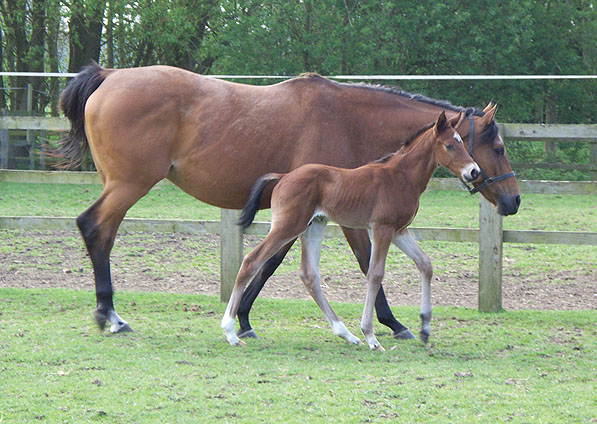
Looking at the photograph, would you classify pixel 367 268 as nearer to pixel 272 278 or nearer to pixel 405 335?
pixel 405 335

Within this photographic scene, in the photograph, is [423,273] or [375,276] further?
[423,273]

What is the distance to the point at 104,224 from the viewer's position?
5535 mm

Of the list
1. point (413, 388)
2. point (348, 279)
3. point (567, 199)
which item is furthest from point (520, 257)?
point (567, 199)

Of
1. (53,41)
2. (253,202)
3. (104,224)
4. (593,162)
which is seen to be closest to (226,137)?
(253,202)

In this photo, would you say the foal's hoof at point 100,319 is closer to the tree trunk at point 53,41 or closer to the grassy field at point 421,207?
the grassy field at point 421,207

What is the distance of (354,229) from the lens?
5.61 meters

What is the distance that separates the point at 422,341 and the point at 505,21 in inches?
543

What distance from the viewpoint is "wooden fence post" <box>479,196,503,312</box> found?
6.27 metres

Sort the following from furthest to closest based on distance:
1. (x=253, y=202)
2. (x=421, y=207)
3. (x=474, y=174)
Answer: (x=421, y=207)
(x=253, y=202)
(x=474, y=174)

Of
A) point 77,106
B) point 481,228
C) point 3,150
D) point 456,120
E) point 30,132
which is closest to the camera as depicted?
point 456,120

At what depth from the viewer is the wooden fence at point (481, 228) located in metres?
6.27

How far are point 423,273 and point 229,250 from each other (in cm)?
198

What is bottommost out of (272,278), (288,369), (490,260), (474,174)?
(272,278)

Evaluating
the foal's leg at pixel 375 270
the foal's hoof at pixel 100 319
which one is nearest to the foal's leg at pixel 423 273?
the foal's leg at pixel 375 270
